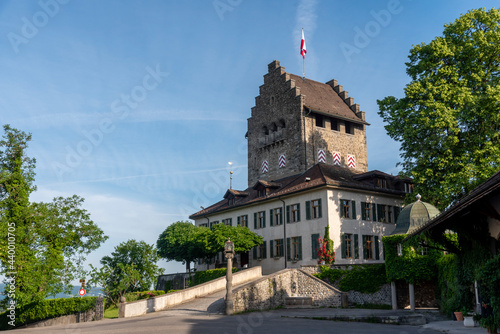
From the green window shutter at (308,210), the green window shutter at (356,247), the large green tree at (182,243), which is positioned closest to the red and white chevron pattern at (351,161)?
the green window shutter at (308,210)

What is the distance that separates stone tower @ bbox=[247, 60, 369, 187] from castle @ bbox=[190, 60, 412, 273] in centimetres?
10

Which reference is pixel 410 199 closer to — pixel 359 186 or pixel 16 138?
pixel 359 186

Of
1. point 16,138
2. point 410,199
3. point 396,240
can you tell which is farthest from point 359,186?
point 16,138

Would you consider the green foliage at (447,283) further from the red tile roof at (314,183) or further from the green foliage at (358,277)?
the red tile roof at (314,183)

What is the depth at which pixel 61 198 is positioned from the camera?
37.1 metres

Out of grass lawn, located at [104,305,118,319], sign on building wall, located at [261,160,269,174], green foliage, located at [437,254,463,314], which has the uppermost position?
sign on building wall, located at [261,160,269,174]

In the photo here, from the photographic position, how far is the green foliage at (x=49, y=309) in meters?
32.8

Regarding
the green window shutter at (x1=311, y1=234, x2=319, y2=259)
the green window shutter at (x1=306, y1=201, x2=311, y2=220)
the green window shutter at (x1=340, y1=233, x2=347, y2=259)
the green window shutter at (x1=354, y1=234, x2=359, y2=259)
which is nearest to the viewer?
the green window shutter at (x1=340, y1=233, x2=347, y2=259)

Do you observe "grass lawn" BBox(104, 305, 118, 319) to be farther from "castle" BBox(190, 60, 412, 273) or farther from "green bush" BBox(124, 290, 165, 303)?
"castle" BBox(190, 60, 412, 273)

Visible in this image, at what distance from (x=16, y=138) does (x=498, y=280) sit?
32.0 meters

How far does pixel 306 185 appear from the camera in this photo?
40.5 metres

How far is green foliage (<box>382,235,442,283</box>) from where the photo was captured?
92.6 feet

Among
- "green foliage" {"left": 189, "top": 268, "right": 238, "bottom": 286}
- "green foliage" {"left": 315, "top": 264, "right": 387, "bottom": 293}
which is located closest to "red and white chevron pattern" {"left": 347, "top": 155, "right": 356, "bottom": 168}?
"green foliage" {"left": 189, "top": 268, "right": 238, "bottom": 286}

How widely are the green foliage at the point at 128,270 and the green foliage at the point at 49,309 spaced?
9058 mm
